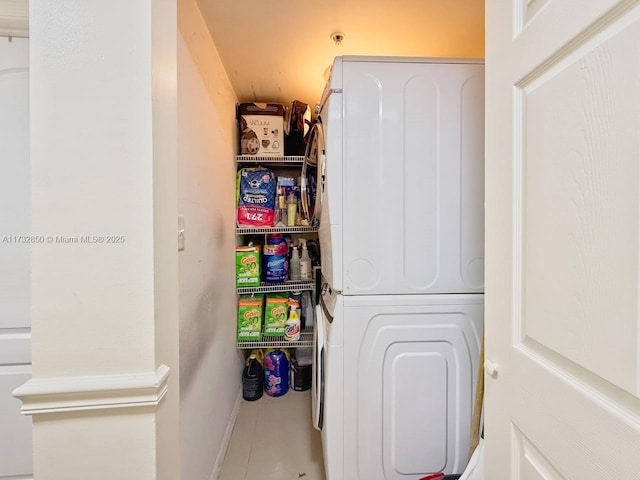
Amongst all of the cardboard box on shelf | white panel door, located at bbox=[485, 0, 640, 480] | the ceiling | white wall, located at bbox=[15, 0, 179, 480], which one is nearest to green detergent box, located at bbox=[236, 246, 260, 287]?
the cardboard box on shelf

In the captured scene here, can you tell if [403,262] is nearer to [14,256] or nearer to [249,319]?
[249,319]

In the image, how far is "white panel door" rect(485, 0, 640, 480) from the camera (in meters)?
0.39

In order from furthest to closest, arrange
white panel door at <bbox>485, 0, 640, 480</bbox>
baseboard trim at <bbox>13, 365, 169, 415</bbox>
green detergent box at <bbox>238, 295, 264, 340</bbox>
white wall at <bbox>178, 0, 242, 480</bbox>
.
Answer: green detergent box at <bbox>238, 295, 264, 340</bbox>, white wall at <bbox>178, 0, 242, 480</bbox>, baseboard trim at <bbox>13, 365, 169, 415</bbox>, white panel door at <bbox>485, 0, 640, 480</bbox>

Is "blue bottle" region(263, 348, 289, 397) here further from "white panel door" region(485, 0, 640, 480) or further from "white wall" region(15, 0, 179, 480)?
"white panel door" region(485, 0, 640, 480)

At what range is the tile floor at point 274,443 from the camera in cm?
139

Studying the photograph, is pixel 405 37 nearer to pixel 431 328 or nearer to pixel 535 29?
pixel 535 29

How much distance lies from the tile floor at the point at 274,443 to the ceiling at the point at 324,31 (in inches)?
88.1

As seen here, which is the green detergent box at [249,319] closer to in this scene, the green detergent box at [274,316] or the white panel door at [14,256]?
the green detergent box at [274,316]

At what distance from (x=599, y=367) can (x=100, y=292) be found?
0.96 m

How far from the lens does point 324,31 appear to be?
133 centimetres

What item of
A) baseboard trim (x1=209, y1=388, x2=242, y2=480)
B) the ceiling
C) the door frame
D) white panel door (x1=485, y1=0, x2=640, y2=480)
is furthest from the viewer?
baseboard trim (x1=209, y1=388, x2=242, y2=480)

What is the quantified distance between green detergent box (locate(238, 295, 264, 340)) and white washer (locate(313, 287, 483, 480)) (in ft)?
3.23

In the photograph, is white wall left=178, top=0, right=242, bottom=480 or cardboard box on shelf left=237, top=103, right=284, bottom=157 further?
cardboard box on shelf left=237, top=103, right=284, bottom=157

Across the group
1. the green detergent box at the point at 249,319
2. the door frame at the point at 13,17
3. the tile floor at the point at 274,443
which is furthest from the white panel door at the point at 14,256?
the green detergent box at the point at 249,319
